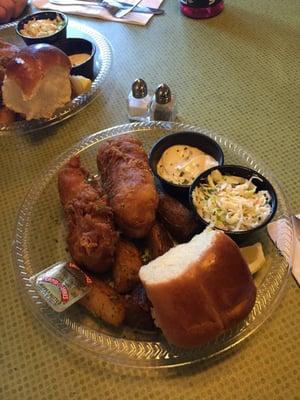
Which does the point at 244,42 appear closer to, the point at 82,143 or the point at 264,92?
the point at 264,92

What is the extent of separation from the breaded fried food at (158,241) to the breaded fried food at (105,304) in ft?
0.39

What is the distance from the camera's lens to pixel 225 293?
0.72 metres

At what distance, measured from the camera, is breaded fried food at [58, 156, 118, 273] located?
82 cm

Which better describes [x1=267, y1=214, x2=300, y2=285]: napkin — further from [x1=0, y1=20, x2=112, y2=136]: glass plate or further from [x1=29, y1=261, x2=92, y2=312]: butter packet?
[x1=0, y1=20, x2=112, y2=136]: glass plate

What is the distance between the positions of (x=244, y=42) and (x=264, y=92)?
0.29m

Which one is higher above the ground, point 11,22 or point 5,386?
point 11,22

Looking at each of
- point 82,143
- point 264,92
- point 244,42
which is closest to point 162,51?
point 244,42

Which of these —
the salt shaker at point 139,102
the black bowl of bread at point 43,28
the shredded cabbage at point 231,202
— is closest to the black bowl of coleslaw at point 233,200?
the shredded cabbage at point 231,202

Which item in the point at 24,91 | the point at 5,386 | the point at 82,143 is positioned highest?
the point at 24,91

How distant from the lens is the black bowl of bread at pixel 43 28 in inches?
55.2

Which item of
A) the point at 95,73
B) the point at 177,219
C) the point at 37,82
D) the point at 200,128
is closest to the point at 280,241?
the point at 177,219

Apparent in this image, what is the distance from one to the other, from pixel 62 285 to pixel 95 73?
2.82 ft

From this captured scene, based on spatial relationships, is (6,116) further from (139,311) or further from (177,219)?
(139,311)

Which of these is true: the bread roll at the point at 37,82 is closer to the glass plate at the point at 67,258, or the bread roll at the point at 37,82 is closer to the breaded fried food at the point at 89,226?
the glass plate at the point at 67,258
